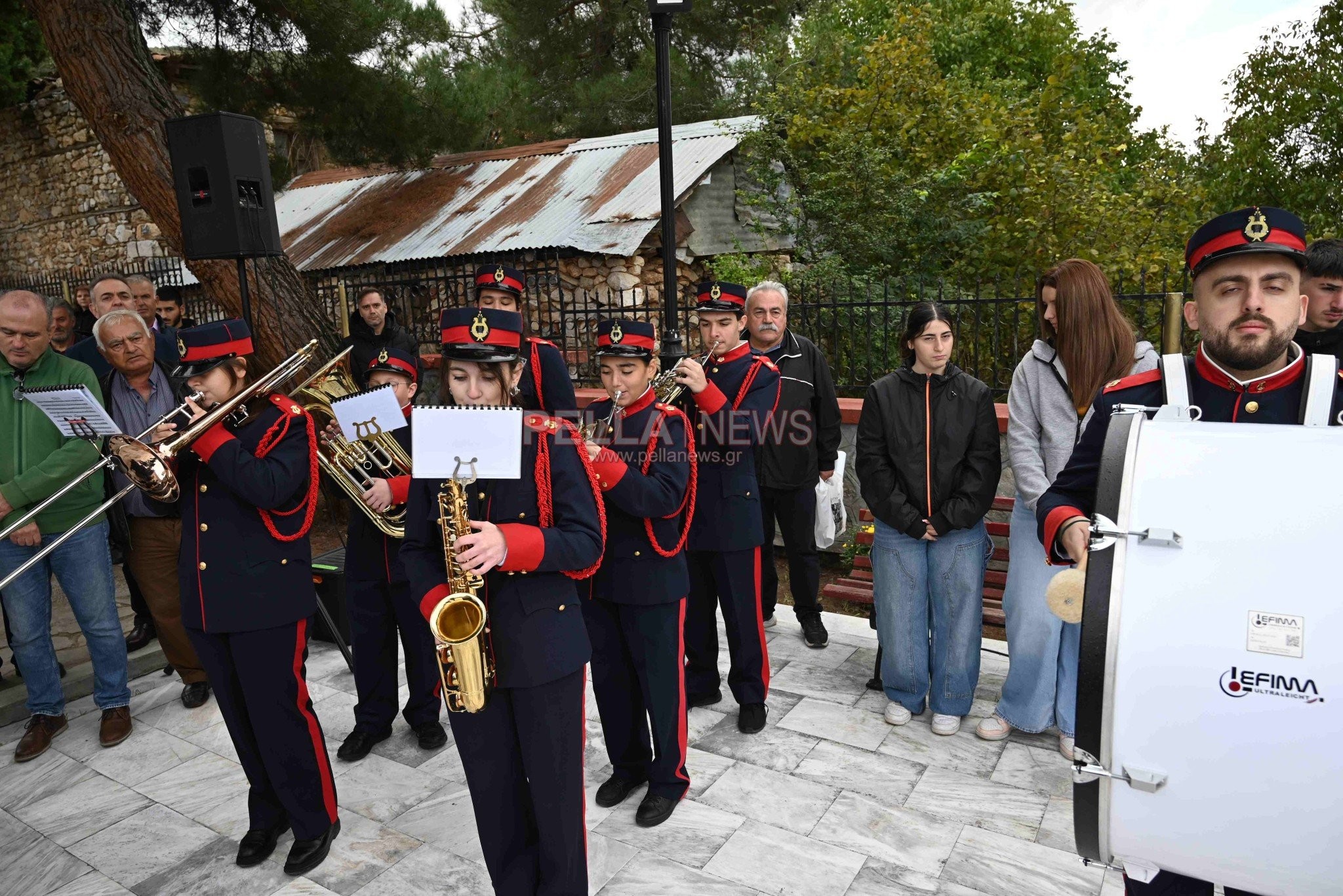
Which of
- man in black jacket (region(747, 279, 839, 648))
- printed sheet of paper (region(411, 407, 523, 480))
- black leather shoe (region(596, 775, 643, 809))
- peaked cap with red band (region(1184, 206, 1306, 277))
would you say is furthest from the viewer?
man in black jacket (region(747, 279, 839, 648))

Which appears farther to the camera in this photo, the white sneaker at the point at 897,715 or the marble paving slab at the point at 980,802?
the white sneaker at the point at 897,715

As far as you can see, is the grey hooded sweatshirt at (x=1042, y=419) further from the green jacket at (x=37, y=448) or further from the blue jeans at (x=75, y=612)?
the blue jeans at (x=75, y=612)

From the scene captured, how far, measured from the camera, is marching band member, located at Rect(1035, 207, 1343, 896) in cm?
208

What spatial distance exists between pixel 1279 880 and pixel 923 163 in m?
10.1

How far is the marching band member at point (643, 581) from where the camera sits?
3266mm

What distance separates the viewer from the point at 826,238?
1039 centimetres

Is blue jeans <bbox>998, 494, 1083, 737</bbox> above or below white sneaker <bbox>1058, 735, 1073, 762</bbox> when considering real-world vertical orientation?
above

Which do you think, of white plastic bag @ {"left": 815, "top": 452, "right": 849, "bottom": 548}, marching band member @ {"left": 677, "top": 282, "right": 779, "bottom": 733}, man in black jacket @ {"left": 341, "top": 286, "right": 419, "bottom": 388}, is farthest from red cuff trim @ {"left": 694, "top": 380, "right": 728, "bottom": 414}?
man in black jacket @ {"left": 341, "top": 286, "right": 419, "bottom": 388}

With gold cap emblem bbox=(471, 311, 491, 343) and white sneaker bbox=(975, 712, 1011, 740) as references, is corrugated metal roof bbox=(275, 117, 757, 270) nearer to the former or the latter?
white sneaker bbox=(975, 712, 1011, 740)

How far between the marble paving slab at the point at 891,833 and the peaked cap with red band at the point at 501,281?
9.44 ft

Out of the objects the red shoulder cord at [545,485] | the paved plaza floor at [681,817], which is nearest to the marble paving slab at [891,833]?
the paved plaza floor at [681,817]

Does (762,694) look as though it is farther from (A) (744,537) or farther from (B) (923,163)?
(B) (923,163)

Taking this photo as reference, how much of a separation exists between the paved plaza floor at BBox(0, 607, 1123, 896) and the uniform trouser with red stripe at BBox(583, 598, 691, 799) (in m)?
0.19

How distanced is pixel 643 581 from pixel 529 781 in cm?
92
